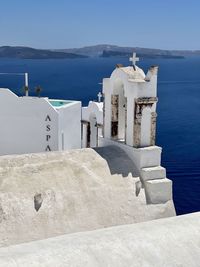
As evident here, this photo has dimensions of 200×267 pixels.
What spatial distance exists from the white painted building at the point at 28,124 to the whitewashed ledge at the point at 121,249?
31.3 ft

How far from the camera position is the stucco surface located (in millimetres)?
13414

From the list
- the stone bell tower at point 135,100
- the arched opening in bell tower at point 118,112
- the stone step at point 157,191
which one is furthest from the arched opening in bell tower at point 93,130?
the stone step at point 157,191

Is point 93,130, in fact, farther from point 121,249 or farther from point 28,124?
point 121,249

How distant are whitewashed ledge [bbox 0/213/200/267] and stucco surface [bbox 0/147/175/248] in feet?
6.87

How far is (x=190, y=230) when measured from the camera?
12508mm

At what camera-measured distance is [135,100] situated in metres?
16.2

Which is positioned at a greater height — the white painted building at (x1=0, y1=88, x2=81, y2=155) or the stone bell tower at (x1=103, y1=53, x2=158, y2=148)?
the stone bell tower at (x1=103, y1=53, x2=158, y2=148)

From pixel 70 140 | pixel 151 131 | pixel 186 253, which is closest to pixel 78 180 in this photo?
pixel 151 131

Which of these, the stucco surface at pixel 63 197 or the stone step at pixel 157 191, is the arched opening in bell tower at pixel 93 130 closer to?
the stucco surface at pixel 63 197

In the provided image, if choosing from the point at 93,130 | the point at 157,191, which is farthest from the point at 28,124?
the point at 157,191

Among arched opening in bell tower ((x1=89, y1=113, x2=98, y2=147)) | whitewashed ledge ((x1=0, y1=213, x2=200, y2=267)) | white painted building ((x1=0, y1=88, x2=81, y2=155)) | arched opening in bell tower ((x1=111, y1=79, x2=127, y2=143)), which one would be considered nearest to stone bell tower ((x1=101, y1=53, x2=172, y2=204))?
arched opening in bell tower ((x1=111, y1=79, x2=127, y2=143))

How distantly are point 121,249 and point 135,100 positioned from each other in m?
6.65

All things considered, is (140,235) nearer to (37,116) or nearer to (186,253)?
(186,253)

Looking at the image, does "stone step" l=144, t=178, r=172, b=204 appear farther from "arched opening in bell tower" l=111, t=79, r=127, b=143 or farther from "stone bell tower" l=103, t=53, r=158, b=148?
"arched opening in bell tower" l=111, t=79, r=127, b=143
